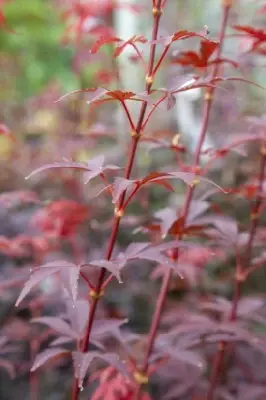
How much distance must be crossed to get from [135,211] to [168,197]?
0.59 feet

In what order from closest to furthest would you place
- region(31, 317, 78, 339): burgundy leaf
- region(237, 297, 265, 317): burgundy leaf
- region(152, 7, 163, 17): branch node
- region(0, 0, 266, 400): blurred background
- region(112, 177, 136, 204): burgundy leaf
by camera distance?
region(112, 177, 136, 204): burgundy leaf < region(152, 7, 163, 17): branch node < region(31, 317, 78, 339): burgundy leaf < region(237, 297, 265, 317): burgundy leaf < region(0, 0, 266, 400): blurred background

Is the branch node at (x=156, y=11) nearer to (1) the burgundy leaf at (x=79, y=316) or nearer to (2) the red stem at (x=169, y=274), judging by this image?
(2) the red stem at (x=169, y=274)

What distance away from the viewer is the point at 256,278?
2209mm

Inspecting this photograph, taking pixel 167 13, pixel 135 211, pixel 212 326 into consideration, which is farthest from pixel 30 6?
pixel 212 326

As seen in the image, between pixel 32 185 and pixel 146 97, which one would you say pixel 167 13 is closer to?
pixel 32 185

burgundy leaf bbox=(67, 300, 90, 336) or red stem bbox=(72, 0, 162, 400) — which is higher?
red stem bbox=(72, 0, 162, 400)

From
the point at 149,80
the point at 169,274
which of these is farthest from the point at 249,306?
the point at 149,80

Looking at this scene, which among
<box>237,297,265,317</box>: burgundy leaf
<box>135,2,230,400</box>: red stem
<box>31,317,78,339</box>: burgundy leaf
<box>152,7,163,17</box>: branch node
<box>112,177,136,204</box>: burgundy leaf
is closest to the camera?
<box>112,177,136,204</box>: burgundy leaf

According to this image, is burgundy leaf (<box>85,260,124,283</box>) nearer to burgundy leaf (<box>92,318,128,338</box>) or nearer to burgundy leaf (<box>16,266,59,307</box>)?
burgundy leaf (<box>16,266,59,307</box>)

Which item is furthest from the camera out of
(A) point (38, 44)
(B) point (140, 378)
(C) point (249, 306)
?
(A) point (38, 44)

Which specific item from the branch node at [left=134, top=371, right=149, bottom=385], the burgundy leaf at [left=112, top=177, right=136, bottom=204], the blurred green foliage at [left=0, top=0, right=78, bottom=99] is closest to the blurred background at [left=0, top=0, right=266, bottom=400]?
the blurred green foliage at [left=0, top=0, right=78, bottom=99]

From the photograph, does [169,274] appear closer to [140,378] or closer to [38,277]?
[140,378]

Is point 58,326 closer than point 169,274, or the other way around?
point 58,326

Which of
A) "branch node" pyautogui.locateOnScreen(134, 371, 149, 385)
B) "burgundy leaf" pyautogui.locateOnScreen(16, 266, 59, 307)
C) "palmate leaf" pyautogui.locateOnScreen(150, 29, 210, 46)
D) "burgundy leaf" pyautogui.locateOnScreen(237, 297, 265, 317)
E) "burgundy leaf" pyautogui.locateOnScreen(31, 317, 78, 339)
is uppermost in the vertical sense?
"palmate leaf" pyautogui.locateOnScreen(150, 29, 210, 46)
